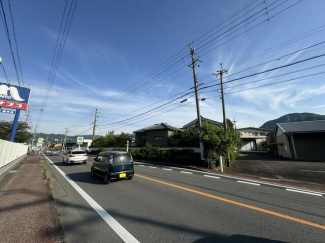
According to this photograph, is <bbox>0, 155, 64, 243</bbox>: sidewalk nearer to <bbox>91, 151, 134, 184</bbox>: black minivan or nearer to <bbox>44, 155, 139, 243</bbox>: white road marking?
<bbox>44, 155, 139, 243</bbox>: white road marking

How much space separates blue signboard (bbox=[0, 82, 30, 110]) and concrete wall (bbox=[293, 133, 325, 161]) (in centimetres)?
3341

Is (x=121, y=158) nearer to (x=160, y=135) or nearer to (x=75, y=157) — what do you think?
(x=75, y=157)

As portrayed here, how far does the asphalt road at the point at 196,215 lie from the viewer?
3373 millimetres

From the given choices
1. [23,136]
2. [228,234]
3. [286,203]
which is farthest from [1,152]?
[23,136]

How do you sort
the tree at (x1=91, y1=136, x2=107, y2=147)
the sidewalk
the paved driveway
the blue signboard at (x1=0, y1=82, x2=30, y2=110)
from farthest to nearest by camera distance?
the tree at (x1=91, y1=136, x2=107, y2=147), the blue signboard at (x1=0, y1=82, x2=30, y2=110), the paved driveway, the sidewalk

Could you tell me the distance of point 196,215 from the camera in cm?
436

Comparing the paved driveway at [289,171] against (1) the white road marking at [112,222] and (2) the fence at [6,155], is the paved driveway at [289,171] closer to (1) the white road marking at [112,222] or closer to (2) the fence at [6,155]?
(1) the white road marking at [112,222]

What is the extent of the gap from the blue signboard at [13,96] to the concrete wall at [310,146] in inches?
1315

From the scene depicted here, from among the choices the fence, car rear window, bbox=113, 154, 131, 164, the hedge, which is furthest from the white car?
car rear window, bbox=113, 154, 131, 164

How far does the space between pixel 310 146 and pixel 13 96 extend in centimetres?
3503

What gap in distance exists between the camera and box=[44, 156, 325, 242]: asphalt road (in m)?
3.37

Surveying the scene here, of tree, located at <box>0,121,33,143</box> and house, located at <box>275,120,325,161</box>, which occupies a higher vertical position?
tree, located at <box>0,121,33,143</box>

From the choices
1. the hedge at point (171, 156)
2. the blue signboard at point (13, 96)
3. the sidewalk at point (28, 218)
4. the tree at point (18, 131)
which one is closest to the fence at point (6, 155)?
the blue signboard at point (13, 96)

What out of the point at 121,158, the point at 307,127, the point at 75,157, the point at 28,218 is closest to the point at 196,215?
the point at 28,218
